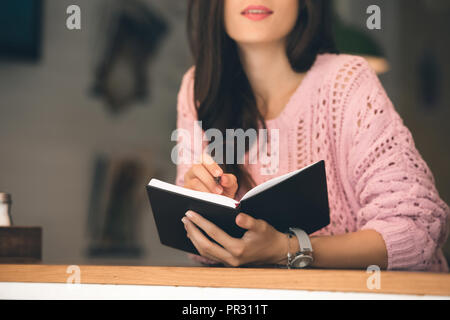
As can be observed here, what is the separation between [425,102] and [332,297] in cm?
269

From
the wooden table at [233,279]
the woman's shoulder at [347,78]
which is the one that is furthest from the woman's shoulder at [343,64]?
the wooden table at [233,279]

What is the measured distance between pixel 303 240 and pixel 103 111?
227 cm

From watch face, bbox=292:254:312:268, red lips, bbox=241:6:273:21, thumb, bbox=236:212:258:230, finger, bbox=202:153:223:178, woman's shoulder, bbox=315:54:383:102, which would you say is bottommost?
watch face, bbox=292:254:312:268

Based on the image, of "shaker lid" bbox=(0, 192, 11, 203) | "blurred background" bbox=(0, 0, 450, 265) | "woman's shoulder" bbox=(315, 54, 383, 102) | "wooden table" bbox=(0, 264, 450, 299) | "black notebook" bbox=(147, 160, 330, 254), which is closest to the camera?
"wooden table" bbox=(0, 264, 450, 299)

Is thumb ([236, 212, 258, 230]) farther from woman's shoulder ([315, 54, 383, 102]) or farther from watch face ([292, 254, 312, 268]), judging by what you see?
woman's shoulder ([315, 54, 383, 102])

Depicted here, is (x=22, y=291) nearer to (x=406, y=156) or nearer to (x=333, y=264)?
(x=333, y=264)

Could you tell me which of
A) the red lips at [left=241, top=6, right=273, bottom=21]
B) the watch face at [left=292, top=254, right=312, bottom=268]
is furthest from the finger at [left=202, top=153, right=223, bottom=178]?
the red lips at [left=241, top=6, right=273, bottom=21]

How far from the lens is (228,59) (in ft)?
5.08

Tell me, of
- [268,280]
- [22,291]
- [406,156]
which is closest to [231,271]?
[268,280]

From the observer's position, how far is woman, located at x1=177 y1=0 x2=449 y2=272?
3.43ft

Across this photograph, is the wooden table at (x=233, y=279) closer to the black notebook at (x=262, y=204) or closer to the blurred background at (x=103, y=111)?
the black notebook at (x=262, y=204)

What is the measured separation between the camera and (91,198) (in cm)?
301

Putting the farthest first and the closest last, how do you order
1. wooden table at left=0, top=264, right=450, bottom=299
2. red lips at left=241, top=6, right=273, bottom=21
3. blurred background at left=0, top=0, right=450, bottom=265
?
blurred background at left=0, top=0, right=450, bottom=265, red lips at left=241, top=6, right=273, bottom=21, wooden table at left=0, top=264, right=450, bottom=299

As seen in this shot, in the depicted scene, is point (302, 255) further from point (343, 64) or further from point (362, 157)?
point (343, 64)
